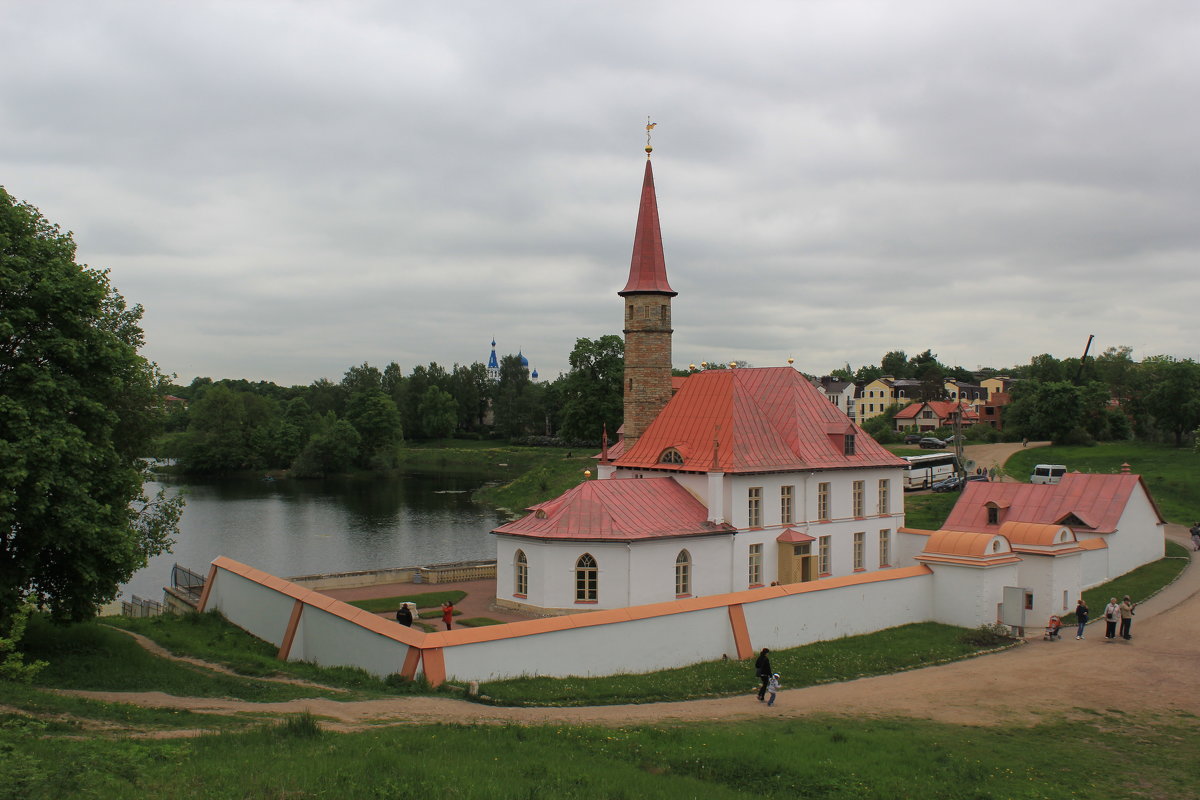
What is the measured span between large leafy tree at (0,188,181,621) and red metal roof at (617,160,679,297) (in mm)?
20053

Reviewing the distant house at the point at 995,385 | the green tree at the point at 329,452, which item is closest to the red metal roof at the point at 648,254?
the green tree at the point at 329,452

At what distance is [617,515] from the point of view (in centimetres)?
2909

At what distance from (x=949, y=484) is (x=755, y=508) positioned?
28545mm

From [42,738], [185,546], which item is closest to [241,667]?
[42,738]

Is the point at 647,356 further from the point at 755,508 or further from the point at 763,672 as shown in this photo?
the point at 763,672

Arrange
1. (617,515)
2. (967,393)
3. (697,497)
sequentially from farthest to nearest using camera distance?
(967,393) < (697,497) < (617,515)

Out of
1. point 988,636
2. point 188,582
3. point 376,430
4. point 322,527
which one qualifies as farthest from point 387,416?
point 988,636

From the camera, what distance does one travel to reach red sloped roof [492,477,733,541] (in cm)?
2842

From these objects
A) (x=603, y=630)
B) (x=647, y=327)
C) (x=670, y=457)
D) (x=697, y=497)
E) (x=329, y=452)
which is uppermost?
(x=647, y=327)

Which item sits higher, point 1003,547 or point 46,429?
point 46,429

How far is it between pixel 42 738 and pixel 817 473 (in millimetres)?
26957

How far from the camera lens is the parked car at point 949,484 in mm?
54656

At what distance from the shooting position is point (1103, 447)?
2554 inches

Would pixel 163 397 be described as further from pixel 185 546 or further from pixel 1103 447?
pixel 1103 447
